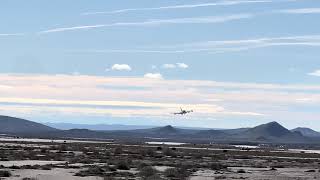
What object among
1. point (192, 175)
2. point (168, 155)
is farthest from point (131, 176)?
point (168, 155)

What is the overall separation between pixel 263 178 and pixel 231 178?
3.25 metres

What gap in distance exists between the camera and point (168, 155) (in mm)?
101562

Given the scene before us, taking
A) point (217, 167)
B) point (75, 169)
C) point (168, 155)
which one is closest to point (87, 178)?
point (75, 169)

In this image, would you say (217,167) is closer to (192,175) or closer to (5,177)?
(192,175)

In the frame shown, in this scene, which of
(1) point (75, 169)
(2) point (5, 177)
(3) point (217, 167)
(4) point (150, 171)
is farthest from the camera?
(3) point (217, 167)

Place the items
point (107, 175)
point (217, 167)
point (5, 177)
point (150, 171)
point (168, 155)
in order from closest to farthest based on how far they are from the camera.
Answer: point (5, 177)
point (107, 175)
point (150, 171)
point (217, 167)
point (168, 155)

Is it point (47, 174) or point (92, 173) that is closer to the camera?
point (47, 174)

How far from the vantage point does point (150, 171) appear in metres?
55.6

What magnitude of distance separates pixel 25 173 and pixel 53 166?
9946mm

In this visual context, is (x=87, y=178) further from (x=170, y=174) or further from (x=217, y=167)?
(x=217, y=167)

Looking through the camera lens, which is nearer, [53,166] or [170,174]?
[170,174]

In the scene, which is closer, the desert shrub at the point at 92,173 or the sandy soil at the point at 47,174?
the sandy soil at the point at 47,174

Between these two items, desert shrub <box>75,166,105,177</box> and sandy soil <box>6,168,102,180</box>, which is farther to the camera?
desert shrub <box>75,166,105,177</box>

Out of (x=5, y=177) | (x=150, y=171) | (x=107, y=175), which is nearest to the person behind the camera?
(x=5, y=177)
